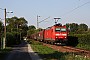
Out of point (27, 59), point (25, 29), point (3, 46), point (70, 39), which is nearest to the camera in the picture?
point (27, 59)

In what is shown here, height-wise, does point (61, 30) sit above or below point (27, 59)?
above

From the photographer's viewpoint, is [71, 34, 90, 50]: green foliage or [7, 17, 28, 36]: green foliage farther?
[7, 17, 28, 36]: green foliage

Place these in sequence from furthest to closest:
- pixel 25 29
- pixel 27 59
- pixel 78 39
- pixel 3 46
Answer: pixel 25 29 → pixel 78 39 → pixel 3 46 → pixel 27 59

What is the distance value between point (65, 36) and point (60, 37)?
0.90 metres

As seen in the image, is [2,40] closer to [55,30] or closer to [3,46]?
[3,46]

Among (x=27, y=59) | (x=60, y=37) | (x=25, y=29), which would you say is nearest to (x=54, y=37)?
(x=60, y=37)

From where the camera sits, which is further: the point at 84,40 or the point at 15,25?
the point at 15,25

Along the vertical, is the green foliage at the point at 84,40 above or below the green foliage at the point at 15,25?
below

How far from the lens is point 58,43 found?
162ft

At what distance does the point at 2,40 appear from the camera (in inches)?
1555

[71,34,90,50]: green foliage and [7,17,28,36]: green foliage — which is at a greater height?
[7,17,28,36]: green foliage

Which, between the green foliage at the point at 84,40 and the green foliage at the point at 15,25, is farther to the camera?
the green foliage at the point at 15,25

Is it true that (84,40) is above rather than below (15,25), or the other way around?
below

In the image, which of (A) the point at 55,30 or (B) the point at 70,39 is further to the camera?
(B) the point at 70,39
